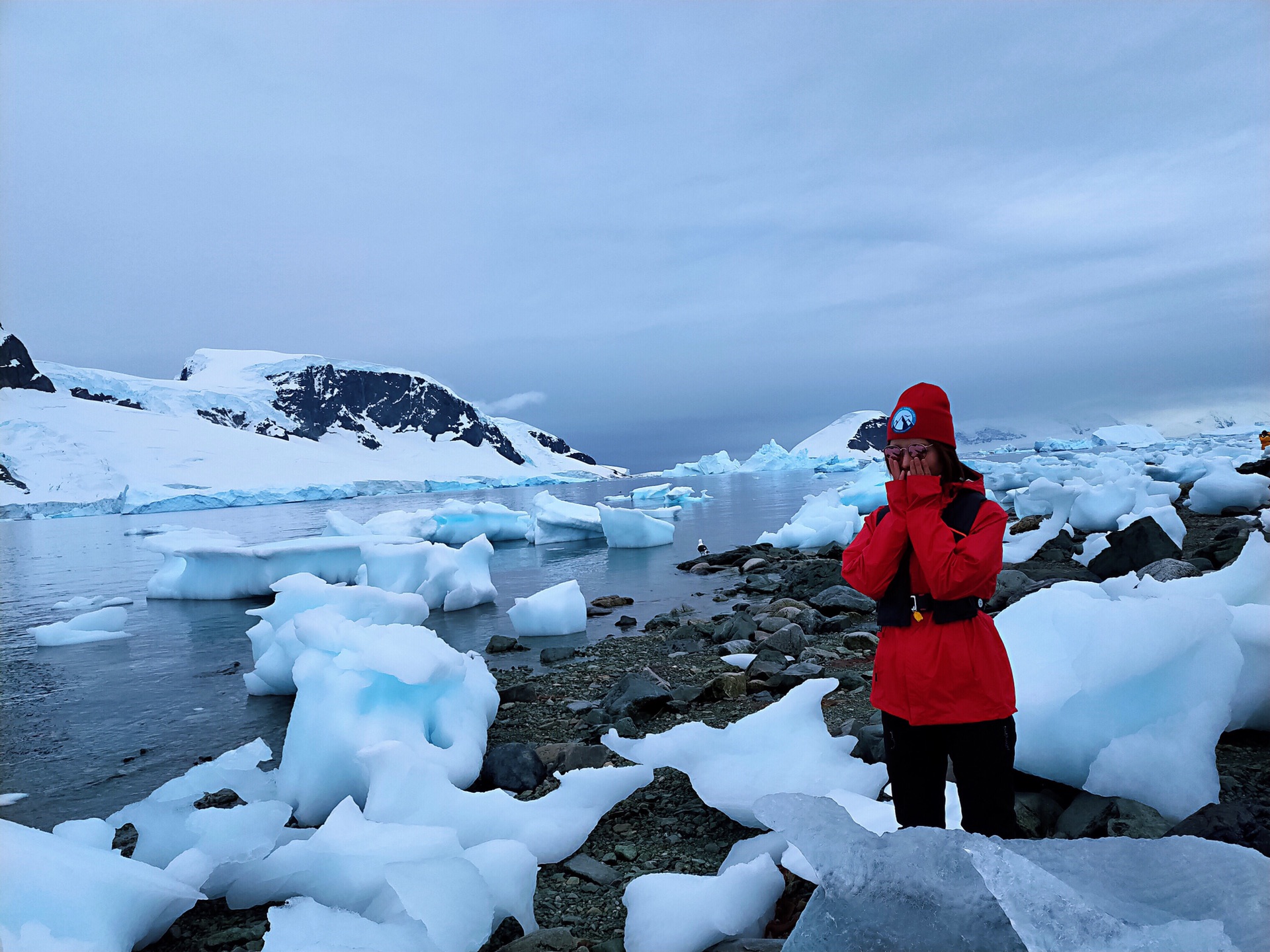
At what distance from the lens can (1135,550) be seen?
7.68m

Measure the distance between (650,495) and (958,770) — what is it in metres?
37.5

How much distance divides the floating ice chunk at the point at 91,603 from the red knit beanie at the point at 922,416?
1283 centimetres

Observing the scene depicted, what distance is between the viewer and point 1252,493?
1360 cm

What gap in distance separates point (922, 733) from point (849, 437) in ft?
463

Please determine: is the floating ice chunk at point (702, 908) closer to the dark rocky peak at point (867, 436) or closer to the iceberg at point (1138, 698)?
the iceberg at point (1138, 698)

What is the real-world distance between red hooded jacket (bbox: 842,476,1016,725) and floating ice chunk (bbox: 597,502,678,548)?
14.8 meters

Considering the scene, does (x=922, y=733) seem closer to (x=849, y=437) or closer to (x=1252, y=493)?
(x=1252, y=493)

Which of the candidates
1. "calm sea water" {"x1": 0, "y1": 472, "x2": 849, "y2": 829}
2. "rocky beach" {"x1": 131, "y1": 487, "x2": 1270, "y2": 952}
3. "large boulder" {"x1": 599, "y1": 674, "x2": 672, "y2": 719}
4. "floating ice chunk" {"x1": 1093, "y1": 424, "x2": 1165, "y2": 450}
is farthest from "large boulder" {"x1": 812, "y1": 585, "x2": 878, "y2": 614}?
"floating ice chunk" {"x1": 1093, "y1": 424, "x2": 1165, "y2": 450}

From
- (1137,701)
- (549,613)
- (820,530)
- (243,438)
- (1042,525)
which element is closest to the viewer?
(1137,701)

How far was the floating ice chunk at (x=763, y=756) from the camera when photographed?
2887mm

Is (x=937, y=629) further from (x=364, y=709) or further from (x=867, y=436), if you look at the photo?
(x=867, y=436)

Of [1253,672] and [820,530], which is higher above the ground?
[1253,672]

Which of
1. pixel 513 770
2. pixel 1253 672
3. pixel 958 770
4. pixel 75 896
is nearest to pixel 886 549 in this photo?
pixel 958 770

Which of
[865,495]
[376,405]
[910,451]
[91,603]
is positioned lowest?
[865,495]
